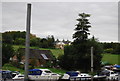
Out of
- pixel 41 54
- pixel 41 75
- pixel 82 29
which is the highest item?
pixel 82 29

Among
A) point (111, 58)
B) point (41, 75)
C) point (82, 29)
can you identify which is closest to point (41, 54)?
point (111, 58)

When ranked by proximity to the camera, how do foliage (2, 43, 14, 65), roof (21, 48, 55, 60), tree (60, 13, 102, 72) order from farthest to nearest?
roof (21, 48, 55, 60), foliage (2, 43, 14, 65), tree (60, 13, 102, 72)

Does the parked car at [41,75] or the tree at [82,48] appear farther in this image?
the tree at [82,48]

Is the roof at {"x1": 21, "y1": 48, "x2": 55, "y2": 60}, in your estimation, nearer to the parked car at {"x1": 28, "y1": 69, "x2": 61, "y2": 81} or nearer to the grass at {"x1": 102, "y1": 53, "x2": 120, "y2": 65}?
the grass at {"x1": 102, "y1": 53, "x2": 120, "y2": 65}

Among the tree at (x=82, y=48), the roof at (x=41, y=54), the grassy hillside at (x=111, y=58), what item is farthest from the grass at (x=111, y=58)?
the tree at (x=82, y=48)

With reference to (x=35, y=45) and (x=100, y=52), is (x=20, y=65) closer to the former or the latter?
(x=100, y=52)

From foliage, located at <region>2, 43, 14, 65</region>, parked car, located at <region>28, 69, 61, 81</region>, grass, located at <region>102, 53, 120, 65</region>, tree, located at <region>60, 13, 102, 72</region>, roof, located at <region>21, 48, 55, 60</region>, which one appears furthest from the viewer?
grass, located at <region>102, 53, 120, 65</region>

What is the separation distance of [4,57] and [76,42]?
8939mm

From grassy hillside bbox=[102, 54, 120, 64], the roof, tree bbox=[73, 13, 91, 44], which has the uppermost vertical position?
tree bbox=[73, 13, 91, 44]

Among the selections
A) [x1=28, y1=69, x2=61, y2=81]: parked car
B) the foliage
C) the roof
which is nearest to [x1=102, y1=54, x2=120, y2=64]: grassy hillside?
the roof

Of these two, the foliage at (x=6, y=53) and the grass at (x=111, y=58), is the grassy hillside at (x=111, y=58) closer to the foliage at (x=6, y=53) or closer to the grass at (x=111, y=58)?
the grass at (x=111, y=58)

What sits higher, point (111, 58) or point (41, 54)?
point (41, 54)

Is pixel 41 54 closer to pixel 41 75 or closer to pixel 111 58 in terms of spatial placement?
pixel 111 58

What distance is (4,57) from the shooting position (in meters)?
29.8
